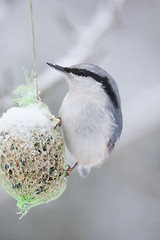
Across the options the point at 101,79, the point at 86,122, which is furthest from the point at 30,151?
the point at 101,79

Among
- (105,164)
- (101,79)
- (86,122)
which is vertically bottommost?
(105,164)

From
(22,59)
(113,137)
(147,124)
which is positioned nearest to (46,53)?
(22,59)

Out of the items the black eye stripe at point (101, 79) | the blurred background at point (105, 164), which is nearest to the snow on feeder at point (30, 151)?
the black eye stripe at point (101, 79)

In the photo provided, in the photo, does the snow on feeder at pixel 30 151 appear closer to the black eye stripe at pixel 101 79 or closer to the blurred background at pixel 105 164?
the black eye stripe at pixel 101 79

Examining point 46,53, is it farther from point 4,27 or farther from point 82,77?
point 82,77

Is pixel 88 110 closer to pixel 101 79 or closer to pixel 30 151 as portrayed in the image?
pixel 101 79

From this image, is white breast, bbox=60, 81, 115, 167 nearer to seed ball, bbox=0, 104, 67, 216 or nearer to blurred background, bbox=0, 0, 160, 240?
seed ball, bbox=0, 104, 67, 216

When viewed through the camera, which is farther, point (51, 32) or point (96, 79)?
point (51, 32)
